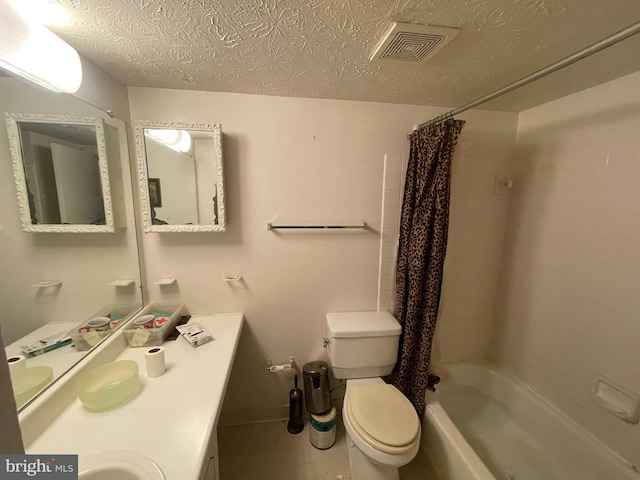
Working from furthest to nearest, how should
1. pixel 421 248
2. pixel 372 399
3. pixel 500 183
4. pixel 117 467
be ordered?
pixel 500 183, pixel 421 248, pixel 372 399, pixel 117 467

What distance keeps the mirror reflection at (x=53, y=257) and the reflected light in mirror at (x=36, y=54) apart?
0.20 feet

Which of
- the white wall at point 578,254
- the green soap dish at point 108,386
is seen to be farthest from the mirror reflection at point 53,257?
the white wall at point 578,254

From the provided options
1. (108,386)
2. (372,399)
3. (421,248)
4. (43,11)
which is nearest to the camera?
(43,11)

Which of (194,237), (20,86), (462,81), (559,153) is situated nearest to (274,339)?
(194,237)

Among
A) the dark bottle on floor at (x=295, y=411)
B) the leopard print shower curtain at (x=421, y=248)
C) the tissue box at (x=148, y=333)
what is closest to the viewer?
the tissue box at (x=148, y=333)

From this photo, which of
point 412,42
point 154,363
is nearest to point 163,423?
point 154,363

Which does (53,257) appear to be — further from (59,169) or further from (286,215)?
(286,215)

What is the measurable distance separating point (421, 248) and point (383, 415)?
916 millimetres

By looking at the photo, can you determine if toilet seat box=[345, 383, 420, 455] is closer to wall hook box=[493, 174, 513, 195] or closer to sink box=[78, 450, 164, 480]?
sink box=[78, 450, 164, 480]

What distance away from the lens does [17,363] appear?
0.83 m

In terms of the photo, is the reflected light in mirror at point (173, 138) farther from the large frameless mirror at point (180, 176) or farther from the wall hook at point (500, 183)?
the wall hook at point (500, 183)

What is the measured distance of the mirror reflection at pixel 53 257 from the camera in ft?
2.76

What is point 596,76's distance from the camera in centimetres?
118

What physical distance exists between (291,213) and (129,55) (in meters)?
1.02
